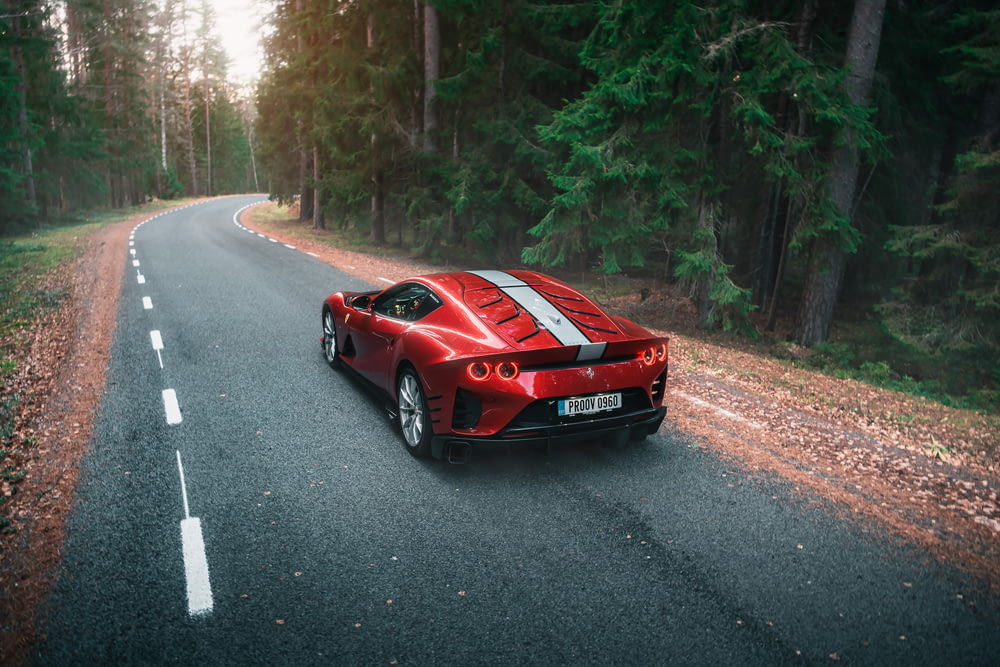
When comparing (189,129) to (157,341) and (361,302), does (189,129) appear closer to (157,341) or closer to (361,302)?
(157,341)

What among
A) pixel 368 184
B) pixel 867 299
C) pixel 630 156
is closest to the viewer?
pixel 630 156

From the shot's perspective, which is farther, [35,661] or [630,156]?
[630,156]

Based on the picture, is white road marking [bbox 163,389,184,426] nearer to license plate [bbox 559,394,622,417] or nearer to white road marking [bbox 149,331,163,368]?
white road marking [bbox 149,331,163,368]

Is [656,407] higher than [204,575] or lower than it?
higher

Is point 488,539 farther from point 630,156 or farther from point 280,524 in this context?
point 630,156

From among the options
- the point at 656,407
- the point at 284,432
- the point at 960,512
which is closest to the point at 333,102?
the point at 284,432

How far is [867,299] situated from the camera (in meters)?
16.8

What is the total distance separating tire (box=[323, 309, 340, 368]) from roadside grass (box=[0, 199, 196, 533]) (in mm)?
2882

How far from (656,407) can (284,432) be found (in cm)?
323

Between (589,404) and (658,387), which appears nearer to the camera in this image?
(589,404)

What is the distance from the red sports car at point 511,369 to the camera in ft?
13.5

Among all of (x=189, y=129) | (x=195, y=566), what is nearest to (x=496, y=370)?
(x=195, y=566)

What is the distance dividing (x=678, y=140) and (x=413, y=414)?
8429 mm

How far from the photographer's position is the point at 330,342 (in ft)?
23.5
